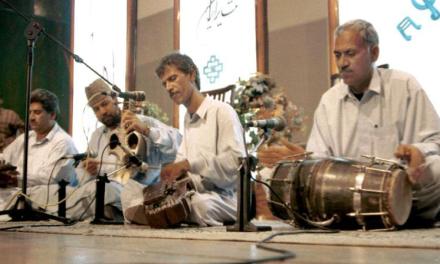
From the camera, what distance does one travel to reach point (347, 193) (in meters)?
2.05

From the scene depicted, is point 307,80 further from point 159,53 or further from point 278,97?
point 159,53

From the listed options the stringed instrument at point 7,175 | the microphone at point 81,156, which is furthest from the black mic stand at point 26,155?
the stringed instrument at point 7,175

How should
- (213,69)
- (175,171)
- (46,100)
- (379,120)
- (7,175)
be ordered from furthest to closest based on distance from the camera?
(213,69) < (46,100) < (7,175) < (175,171) < (379,120)

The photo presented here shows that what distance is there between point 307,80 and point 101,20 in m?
2.91

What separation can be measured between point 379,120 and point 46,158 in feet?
7.76

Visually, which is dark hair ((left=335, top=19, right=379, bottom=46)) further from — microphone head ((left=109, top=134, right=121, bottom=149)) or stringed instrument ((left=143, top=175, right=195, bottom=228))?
microphone head ((left=109, top=134, right=121, bottom=149))

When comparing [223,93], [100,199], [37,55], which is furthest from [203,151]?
[37,55]

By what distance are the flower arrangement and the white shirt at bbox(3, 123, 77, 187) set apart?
1.22 metres

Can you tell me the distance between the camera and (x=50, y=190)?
3588 millimetres

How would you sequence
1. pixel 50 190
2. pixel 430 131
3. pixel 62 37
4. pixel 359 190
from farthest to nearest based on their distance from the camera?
pixel 62 37, pixel 50 190, pixel 430 131, pixel 359 190

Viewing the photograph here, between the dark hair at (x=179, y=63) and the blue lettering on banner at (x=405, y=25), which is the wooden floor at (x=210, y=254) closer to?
the dark hair at (x=179, y=63)

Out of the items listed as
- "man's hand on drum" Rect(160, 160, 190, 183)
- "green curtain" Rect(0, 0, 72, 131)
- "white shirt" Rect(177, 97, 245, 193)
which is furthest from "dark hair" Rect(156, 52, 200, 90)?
"green curtain" Rect(0, 0, 72, 131)

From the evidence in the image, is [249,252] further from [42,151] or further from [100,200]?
[42,151]

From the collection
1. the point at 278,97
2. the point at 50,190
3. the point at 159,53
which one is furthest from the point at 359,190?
the point at 159,53
